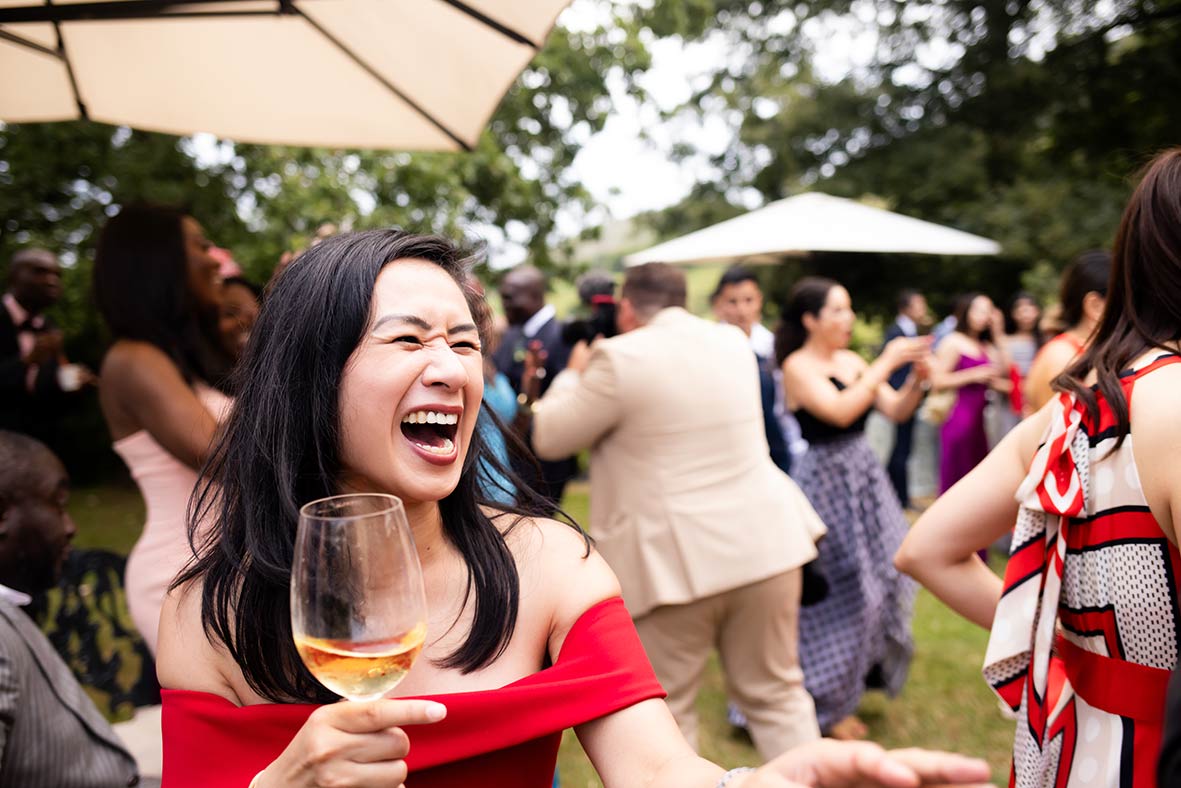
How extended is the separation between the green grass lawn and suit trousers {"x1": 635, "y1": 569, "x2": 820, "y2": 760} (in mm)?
651

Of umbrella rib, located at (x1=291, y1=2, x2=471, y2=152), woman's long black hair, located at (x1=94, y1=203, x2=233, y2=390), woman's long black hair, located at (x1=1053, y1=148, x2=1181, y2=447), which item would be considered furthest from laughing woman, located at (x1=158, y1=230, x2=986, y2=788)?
umbrella rib, located at (x1=291, y1=2, x2=471, y2=152)

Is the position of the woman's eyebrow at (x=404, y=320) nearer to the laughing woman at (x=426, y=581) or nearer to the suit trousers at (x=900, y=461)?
the laughing woman at (x=426, y=581)

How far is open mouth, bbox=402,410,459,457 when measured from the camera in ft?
4.80

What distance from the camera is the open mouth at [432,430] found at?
1462 millimetres

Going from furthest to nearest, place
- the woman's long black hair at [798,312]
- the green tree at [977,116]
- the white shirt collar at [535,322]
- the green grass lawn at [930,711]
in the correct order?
the green tree at [977,116]
the white shirt collar at [535,322]
the woman's long black hair at [798,312]
the green grass lawn at [930,711]

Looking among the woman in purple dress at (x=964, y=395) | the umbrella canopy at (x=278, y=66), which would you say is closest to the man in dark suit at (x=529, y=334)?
the umbrella canopy at (x=278, y=66)

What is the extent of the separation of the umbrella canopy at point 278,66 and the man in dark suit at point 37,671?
140cm

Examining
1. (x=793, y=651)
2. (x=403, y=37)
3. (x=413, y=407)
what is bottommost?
(x=793, y=651)

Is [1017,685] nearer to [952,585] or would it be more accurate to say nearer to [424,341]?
[952,585]

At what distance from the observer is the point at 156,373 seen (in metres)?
2.81

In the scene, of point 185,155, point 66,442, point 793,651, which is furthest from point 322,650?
point 66,442

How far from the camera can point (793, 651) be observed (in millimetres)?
3764

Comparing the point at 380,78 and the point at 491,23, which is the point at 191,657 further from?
the point at 380,78

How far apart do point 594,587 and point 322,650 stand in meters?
0.64
